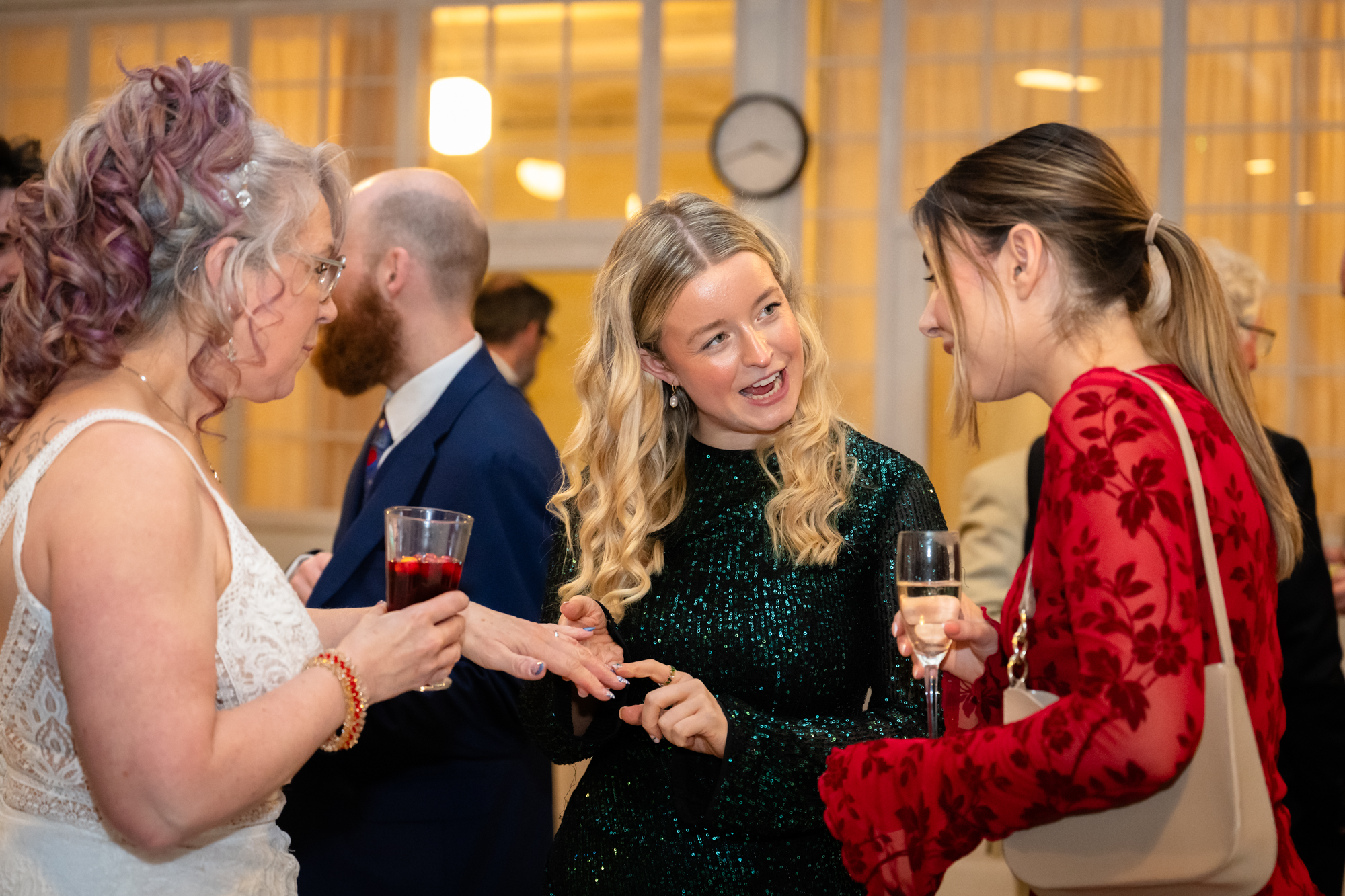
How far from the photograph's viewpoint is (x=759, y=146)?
5480mm

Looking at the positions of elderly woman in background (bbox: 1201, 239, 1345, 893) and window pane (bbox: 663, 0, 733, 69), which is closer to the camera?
elderly woman in background (bbox: 1201, 239, 1345, 893)

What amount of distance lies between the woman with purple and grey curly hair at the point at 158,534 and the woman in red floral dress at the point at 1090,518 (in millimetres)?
685

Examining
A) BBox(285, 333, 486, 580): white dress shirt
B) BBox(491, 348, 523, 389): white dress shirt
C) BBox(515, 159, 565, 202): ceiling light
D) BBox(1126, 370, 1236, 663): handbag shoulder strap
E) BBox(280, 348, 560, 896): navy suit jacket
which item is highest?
BBox(515, 159, 565, 202): ceiling light

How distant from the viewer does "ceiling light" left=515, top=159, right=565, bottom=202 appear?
5.96m

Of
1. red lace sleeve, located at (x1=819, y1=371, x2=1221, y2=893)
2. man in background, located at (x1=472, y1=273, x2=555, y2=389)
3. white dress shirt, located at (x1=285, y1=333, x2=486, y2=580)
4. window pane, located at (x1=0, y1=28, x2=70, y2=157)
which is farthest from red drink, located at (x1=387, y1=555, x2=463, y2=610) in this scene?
window pane, located at (x1=0, y1=28, x2=70, y2=157)

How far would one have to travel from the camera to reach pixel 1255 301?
2.98m

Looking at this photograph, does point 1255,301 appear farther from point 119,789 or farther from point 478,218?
point 119,789

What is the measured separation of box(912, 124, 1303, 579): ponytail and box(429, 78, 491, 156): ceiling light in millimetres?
4896


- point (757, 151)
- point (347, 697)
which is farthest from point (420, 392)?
point (757, 151)

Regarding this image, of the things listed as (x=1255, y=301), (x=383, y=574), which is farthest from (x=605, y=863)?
(x=1255, y=301)

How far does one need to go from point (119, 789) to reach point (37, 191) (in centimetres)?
71

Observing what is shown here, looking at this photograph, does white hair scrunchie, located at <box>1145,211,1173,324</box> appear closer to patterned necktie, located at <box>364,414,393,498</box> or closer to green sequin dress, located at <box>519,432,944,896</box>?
green sequin dress, located at <box>519,432,944,896</box>

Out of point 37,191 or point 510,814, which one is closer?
point 37,191

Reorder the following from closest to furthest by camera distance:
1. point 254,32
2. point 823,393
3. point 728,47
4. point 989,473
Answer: point 823,393, point 989,473, point 728,47, point 254,32
